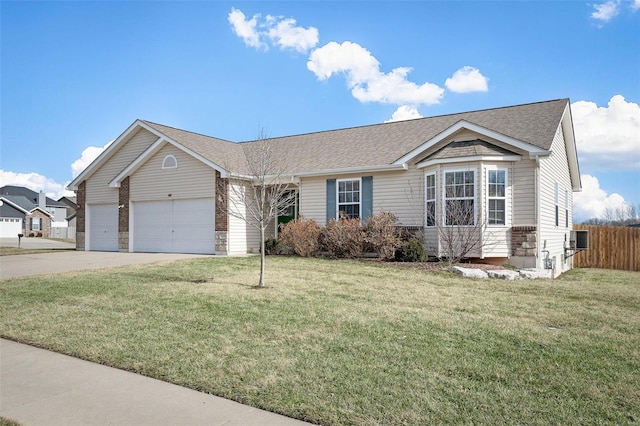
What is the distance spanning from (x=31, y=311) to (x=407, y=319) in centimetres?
639

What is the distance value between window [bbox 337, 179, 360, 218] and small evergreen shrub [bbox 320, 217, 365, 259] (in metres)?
1.40

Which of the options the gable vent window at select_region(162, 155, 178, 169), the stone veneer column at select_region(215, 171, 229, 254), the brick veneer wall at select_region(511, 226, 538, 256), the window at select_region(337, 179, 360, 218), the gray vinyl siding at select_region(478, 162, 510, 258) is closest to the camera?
the brick veneer wall at select_region(511, 226, 538, 256)

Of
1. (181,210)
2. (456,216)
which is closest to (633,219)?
(456,216)

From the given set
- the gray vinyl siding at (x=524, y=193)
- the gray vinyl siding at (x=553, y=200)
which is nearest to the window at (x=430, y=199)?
the gray vinyl siding at (x=524, y=193)

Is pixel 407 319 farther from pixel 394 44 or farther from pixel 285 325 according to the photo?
pixel 394 44

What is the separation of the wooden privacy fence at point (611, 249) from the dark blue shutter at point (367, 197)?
36.0 ft

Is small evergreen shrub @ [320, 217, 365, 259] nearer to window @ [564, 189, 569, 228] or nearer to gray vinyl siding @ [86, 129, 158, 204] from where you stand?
window @ [564, 189, 569, 228]

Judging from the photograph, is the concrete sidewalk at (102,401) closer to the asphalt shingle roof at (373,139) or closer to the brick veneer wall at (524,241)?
the brick veneer wall at (524,241)

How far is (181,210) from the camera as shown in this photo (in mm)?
19359

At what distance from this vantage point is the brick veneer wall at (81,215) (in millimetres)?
22281

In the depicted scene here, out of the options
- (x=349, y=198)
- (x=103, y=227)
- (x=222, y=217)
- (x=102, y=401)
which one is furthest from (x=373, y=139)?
(x=102, y=401)

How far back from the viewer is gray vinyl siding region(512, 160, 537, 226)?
13656mm

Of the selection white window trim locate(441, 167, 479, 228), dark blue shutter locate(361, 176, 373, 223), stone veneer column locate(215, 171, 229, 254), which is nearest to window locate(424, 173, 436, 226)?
white window trim locate(441, 167, 479, 228)

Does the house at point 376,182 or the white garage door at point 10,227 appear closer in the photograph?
the house at point 376,182
